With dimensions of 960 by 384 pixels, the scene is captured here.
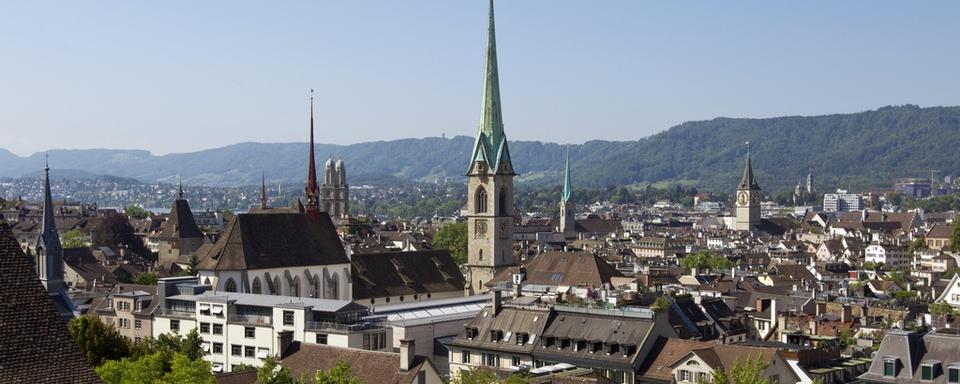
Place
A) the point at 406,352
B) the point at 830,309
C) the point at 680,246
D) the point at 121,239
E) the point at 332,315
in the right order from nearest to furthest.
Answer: the point at 406,352
the point at 332,315
the point at 830,309
the point at 121,239
the point at 680,246

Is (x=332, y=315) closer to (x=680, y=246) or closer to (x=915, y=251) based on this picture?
(x=915, y=251)

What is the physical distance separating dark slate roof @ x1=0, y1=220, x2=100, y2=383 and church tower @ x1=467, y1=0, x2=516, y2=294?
81472 millimetres

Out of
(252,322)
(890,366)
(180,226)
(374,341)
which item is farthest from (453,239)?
(890,366)

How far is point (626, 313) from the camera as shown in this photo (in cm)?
5081

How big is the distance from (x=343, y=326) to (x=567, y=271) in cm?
3282

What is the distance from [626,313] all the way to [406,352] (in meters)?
11.3

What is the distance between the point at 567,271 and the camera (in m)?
87.4

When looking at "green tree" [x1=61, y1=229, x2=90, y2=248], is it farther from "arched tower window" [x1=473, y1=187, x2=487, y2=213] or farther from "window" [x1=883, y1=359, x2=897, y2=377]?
"window" [x1=883, y1=359, x2=897, y2=377]

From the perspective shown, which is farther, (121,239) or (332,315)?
(121,239)

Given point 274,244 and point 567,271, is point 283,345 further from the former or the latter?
point 567,271

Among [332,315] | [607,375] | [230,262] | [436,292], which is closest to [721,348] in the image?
[607,375]

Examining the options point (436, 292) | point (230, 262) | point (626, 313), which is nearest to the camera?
point (626, 313)

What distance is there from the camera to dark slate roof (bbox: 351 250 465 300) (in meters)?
80.8

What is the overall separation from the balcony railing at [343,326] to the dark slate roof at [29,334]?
42051 mm
